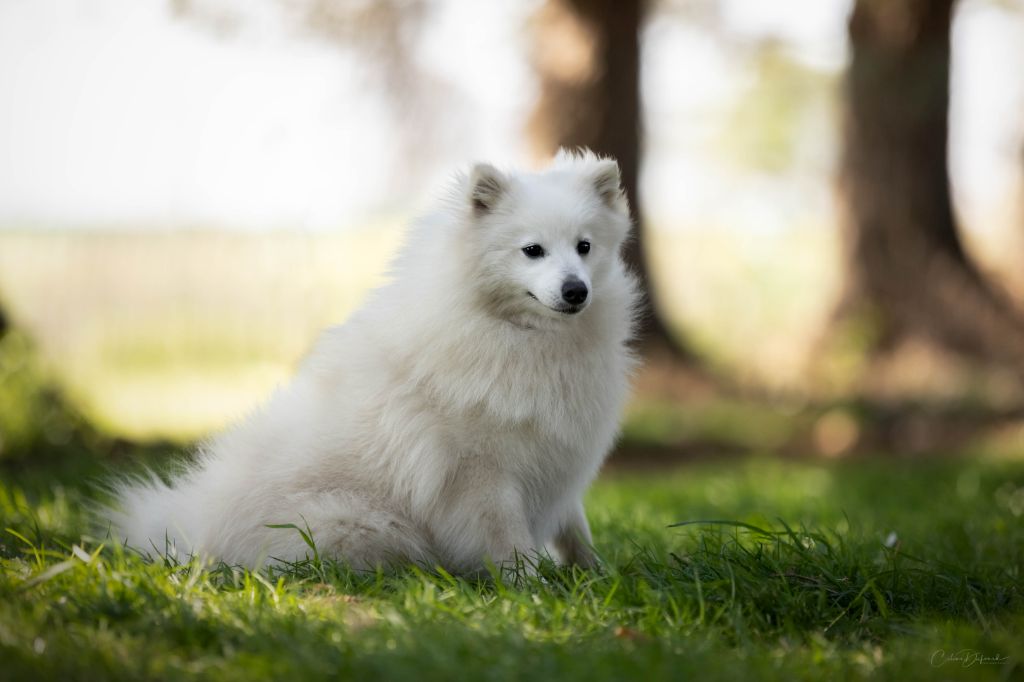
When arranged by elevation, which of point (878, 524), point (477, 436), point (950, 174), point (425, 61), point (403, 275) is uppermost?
point (425, 61)

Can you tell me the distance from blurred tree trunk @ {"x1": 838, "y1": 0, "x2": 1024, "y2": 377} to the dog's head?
734 centimetres

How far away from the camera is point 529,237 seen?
12.1ft

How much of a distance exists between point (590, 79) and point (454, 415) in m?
7.33

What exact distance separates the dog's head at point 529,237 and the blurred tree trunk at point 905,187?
734 cm

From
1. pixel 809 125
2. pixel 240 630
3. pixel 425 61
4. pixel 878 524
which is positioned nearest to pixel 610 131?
pixel 425 61

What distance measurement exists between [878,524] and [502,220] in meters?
2.89

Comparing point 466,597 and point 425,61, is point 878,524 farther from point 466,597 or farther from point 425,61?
point 425,61

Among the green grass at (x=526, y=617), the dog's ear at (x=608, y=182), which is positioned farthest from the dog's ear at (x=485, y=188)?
the green grass at (x=526, y=617)

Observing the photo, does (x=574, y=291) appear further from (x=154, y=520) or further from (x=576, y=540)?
(x=154, y=520)

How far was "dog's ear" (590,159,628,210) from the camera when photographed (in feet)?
12.7

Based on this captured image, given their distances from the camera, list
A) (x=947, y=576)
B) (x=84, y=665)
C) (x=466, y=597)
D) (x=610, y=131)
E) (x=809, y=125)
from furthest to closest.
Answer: (x=809, y=125), (x=610, y=131), (x=947, y=576), (x=466, y=597), (x=84, y=665)

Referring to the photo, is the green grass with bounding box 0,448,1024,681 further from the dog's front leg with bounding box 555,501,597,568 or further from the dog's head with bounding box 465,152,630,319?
the dog's head with bounding box 465,152,630,319

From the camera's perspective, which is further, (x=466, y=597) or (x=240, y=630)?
(x=466, y=597)

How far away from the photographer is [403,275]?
151 inches
